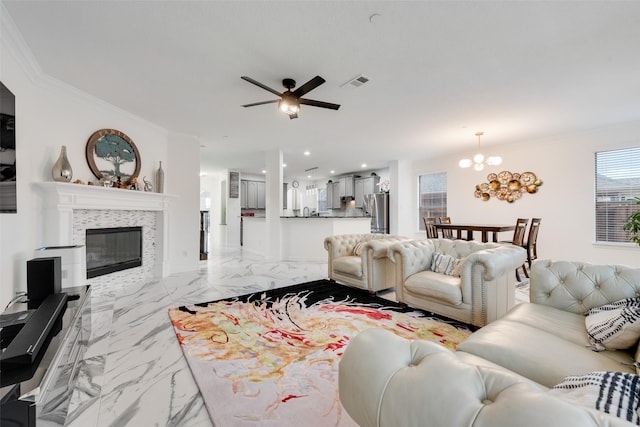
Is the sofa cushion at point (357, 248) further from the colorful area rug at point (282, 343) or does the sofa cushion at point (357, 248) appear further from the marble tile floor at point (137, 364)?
the marble tile floor at point (137, 364)

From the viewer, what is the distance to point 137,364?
204cm

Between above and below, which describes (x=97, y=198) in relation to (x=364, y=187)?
below

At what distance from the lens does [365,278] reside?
3744 mm

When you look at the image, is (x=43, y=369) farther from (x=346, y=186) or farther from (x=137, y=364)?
(x=346, y=186)

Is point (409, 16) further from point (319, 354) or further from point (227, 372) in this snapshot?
point (227, 372)

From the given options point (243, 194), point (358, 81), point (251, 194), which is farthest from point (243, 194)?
point (358, 81)

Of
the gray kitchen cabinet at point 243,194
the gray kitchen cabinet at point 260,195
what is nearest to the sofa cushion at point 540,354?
the gray kitchen cabinet at point 243,194

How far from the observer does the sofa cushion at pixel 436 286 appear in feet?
8.70

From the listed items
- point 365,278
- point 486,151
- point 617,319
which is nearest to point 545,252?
point 486,151

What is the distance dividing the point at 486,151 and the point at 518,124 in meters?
1.81

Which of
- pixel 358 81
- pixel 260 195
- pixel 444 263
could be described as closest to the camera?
pixel 358 81

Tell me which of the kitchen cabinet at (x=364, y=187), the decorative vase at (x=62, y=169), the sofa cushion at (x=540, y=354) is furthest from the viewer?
the kitchen cabinet at (x=364, y=187)

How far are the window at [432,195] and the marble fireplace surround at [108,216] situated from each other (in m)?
6.35

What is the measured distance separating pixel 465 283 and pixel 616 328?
1.27 metres
